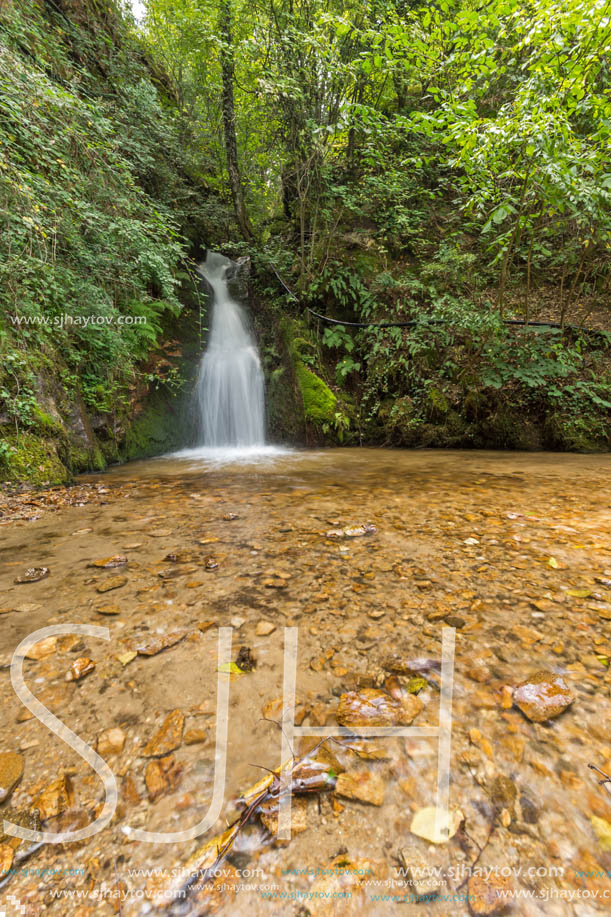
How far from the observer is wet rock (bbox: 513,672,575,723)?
102cm

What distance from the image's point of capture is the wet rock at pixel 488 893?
636 millimetres

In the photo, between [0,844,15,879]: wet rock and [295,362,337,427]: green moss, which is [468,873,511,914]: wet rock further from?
[295,362,337,427]: green moss

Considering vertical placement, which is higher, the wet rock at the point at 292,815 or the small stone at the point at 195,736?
the wet rock at the point at 292,815

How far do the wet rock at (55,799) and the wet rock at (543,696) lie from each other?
120cm

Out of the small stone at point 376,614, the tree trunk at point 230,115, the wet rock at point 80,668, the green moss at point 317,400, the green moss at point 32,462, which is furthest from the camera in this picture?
the tree trunk at point 230,115

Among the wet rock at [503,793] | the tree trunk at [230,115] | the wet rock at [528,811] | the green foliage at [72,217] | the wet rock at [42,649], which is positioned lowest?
the wet rock at [42,649]

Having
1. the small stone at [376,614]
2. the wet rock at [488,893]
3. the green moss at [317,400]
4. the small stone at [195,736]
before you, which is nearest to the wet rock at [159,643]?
the small stone at [195,736]

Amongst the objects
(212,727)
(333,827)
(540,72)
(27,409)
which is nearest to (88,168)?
(27,409)

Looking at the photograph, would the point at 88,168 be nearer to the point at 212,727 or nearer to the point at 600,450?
the point at 212,727

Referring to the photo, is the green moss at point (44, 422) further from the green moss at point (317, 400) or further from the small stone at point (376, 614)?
the green moss at point (317, 400)

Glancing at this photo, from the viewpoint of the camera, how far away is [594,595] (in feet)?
5.20

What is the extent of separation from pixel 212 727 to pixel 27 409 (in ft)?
13.3

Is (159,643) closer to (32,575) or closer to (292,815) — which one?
(292,815)

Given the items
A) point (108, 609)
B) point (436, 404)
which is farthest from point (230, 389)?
point (108, 609)
